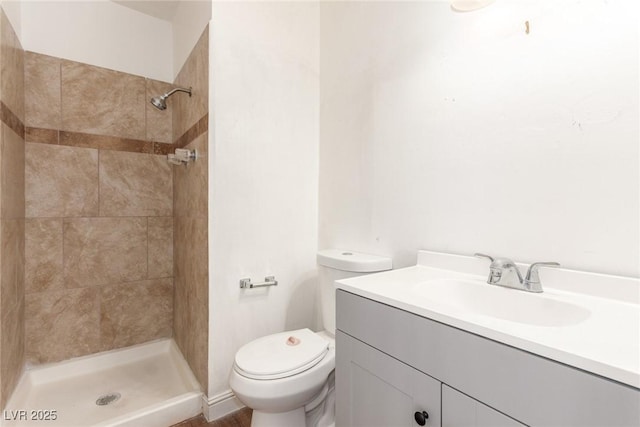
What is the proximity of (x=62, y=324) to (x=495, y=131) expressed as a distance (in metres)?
2.59

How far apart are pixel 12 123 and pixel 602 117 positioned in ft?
8.19

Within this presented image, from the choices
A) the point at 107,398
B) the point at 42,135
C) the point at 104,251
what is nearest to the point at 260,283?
the point at 107,398

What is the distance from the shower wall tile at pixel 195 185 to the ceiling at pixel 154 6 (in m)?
1.05

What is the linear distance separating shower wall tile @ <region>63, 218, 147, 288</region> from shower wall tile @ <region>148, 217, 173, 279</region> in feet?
0.14

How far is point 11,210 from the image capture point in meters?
1.49

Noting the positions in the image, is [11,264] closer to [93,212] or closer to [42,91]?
[93,212]

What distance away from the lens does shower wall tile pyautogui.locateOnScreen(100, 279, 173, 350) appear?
78.6 inches

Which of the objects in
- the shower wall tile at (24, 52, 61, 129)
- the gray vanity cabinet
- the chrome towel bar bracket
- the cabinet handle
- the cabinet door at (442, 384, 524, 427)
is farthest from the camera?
the shower wall tile at (24, 52, 61, 129)

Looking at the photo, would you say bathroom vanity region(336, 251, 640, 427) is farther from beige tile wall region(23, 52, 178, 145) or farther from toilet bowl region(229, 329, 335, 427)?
beige tile wall region(23, 52, 178, 145)

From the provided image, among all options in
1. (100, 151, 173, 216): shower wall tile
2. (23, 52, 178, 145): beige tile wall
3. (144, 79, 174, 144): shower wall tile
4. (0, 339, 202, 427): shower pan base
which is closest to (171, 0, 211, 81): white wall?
(144, 79, 174, 144): shower wall tile

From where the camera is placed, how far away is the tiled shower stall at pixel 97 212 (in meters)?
1.57

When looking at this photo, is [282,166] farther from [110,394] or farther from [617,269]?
[110,394]

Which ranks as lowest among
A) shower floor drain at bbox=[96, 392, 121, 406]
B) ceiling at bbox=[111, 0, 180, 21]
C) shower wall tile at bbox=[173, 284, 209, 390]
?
shower floor drain at bbox=[96, 392, 121, 406]

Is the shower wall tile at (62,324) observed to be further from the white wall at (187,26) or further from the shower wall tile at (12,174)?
the white wall at (187,26)
